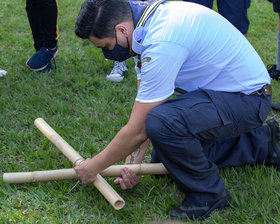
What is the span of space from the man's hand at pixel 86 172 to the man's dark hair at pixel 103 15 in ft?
2.34

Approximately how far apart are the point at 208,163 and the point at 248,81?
53 cm

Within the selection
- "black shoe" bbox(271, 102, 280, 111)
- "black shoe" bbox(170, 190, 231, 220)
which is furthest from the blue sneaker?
"black shoe" bbox(170, 190, 231, 220)

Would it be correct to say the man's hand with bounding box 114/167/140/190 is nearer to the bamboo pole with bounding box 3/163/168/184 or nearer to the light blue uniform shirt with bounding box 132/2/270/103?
the bamboo pole with bounding box 3/163/168/184

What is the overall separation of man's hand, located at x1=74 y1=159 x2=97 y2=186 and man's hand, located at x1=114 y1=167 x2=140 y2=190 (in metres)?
0.21

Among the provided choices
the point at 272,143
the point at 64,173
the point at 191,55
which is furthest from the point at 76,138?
the point at 272,143

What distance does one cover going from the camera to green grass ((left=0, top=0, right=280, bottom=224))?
223 centimetres

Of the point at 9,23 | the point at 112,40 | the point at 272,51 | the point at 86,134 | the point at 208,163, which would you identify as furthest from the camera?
the point at 9,23

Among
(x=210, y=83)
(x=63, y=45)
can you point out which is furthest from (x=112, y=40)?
(x=63, y=45)

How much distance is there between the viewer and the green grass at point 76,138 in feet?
7.32

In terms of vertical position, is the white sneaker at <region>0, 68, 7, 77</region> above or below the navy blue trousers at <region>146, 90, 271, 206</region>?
below

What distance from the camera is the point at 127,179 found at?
234cm

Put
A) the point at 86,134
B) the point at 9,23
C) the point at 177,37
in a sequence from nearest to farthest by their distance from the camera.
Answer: the point at 177,37 < the point at 86,134 < the point at 9,23

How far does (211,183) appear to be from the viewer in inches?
86.1

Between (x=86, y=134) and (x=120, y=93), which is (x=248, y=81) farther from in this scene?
(x=120, y=93)
